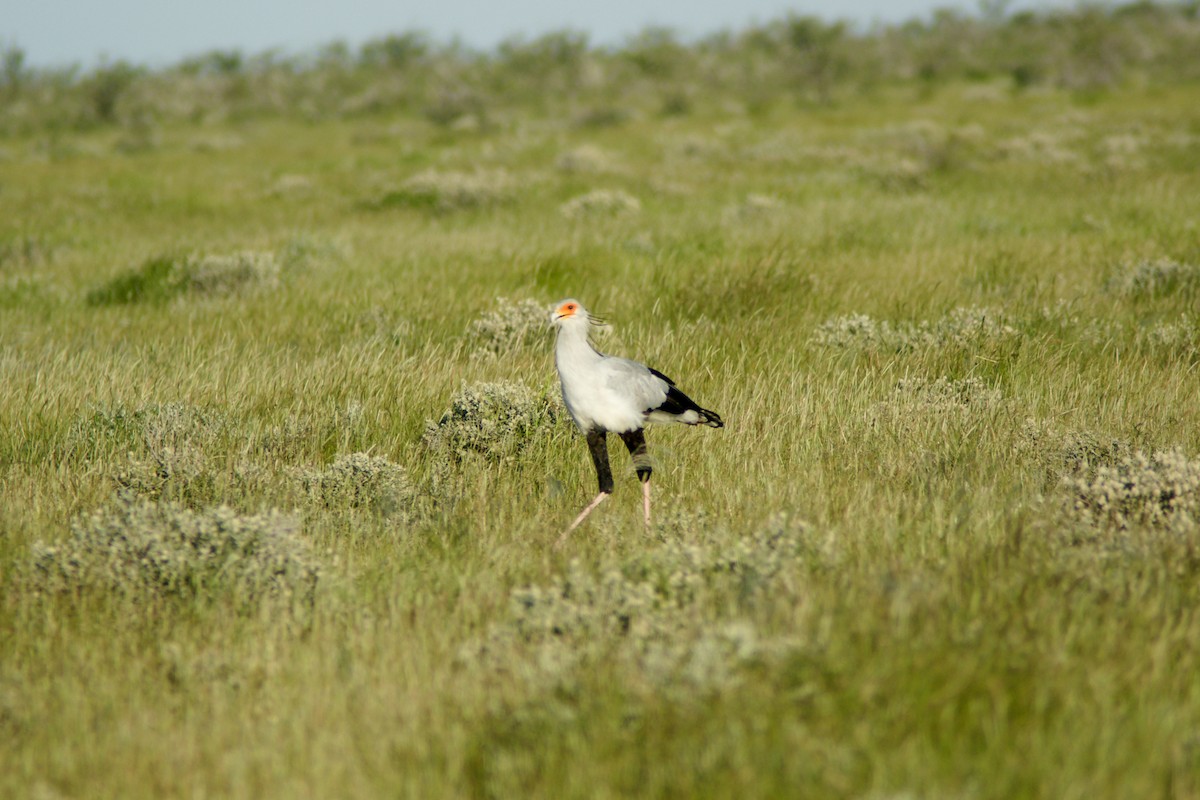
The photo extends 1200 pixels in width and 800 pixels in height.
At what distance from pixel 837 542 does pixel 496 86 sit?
50.9 meters

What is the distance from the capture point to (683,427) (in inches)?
189

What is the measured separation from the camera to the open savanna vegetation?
2191mm

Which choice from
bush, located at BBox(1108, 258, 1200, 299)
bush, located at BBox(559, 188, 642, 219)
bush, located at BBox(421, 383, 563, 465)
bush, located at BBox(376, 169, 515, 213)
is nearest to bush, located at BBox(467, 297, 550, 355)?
bush, located at BBox(421, 383, 563, 465)

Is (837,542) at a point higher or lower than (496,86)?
lower

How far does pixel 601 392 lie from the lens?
3.67 meters

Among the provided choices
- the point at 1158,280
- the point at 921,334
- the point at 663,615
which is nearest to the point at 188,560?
the point at 663,615

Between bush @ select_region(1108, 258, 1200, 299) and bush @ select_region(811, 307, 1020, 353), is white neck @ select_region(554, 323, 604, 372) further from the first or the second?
bush @ select_region(1108, 258, 1200, 299)

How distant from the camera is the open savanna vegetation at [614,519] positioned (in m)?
2.19

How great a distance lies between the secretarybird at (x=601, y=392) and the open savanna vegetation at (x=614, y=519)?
0.25m

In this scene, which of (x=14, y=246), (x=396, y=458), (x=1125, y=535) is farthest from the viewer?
(x=14, y=246)

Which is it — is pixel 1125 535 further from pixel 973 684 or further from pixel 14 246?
pixel 14 246

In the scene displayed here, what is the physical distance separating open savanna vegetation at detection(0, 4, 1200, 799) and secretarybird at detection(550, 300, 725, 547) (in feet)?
0.81

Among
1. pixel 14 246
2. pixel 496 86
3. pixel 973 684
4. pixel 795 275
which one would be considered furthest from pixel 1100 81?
pixel 973 684

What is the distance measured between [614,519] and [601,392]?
535 mm
